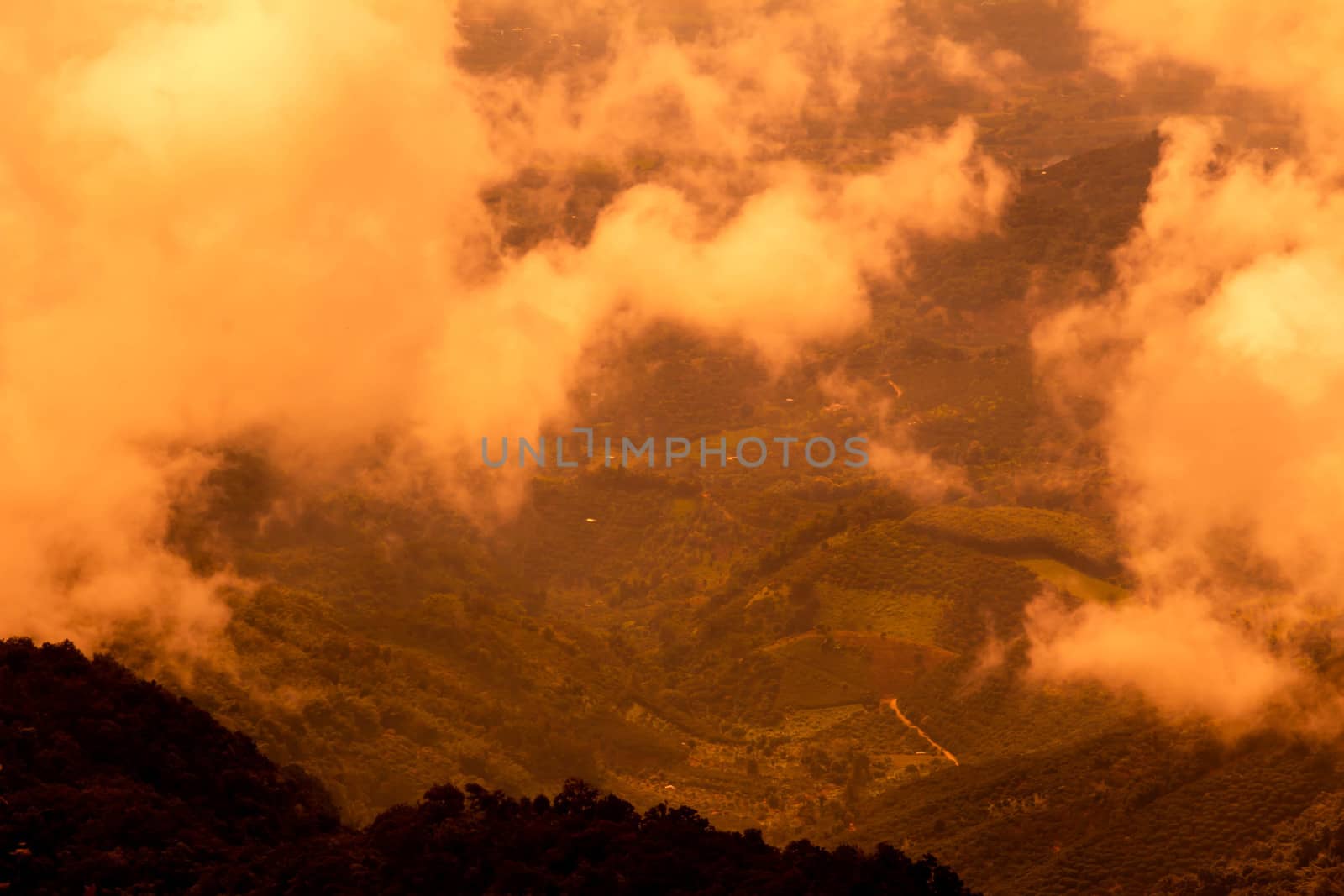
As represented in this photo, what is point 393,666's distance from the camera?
58.7 meters

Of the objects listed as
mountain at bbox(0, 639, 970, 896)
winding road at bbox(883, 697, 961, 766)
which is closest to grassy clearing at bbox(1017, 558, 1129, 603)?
winding road at bbox(883, 697, 961, 766)

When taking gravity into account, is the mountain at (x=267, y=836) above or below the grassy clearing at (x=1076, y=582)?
below

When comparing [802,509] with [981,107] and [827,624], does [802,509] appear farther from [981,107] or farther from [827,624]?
[981,107]

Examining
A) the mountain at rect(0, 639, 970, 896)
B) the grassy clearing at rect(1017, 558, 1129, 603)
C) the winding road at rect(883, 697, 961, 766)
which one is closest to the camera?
the mountain at rect(0, 639, 970, 896)

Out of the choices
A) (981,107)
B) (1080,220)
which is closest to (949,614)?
(1080,220)

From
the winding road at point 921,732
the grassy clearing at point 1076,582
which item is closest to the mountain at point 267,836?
the winding road at point 921,732

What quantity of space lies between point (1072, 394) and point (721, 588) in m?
30.4

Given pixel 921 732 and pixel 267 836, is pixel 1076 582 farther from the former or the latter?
pixel 267 836

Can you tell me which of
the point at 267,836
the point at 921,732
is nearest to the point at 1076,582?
the point at 921,732

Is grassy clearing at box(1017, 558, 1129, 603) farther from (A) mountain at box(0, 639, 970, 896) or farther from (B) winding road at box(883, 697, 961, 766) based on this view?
(A) mountain at box(0, 639, 970, 896)

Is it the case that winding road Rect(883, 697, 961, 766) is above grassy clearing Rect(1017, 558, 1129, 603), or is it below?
below

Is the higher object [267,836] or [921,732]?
[921,732]

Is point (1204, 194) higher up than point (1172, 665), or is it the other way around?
point (1204, 194)

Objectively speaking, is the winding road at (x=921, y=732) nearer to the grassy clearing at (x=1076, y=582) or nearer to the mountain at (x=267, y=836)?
the grassy clearing at (x=1076, y=582)
